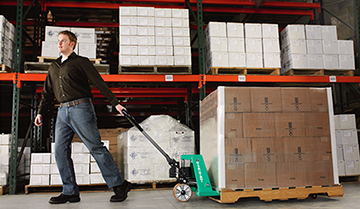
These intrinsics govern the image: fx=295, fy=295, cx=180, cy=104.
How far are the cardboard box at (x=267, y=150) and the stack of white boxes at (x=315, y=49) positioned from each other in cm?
281

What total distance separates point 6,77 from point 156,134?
9.27ft

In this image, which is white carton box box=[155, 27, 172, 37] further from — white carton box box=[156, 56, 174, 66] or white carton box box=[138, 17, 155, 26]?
white carton box box=[156, 56, 174, 66]

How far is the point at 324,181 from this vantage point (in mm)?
3566

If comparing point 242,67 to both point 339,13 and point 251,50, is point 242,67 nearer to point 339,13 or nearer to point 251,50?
point 251,50

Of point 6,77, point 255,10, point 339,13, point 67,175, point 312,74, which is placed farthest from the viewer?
point 339,13

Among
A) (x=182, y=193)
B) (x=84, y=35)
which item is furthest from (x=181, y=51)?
(x=182, y=193)

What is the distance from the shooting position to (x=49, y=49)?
5348 millimetres

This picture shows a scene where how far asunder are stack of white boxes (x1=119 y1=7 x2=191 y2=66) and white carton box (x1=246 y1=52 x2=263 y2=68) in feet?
3.78

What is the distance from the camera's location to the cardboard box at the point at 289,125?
11.7ft

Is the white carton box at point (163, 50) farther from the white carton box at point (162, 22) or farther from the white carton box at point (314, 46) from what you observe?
the white carton box at point (314, 46)

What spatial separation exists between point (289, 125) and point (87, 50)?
3.81 m

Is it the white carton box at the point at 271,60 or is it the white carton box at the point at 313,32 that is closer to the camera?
the white carton box at the point at 271,60

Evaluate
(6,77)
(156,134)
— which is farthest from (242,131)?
(6,77)

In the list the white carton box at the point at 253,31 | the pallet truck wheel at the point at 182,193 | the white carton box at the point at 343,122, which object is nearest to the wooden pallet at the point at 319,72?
the white carton box at the point at 343,122
